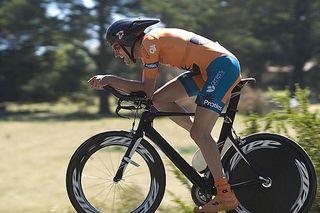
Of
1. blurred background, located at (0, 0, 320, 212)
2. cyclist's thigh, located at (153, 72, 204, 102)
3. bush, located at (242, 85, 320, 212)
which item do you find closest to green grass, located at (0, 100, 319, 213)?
bush, located at (242, 85, 320, 212)

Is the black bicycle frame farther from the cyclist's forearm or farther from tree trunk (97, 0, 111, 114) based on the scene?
tree trunk (97, 0, 111, 114)

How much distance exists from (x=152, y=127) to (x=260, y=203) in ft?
3.83

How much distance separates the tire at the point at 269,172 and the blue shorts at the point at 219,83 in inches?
20.5

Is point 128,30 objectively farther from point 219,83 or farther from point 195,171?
point 195,171

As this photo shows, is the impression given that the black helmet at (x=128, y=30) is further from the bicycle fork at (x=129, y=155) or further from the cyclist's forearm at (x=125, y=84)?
the bicycle fork at (x=129, y=155)

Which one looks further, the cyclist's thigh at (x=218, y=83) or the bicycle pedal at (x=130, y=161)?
the bicycle pedal at (x=130, y=161)

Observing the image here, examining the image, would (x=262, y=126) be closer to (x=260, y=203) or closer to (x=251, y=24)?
(x=260, y=203)

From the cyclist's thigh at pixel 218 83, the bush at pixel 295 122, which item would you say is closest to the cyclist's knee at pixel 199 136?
the cyclist's thigh at pixel 218 83

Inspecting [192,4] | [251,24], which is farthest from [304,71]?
[192,4]

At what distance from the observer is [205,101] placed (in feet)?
15.5

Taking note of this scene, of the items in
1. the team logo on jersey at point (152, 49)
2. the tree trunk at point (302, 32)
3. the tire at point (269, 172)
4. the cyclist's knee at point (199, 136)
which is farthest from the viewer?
the tree trunk at point (302, 32)

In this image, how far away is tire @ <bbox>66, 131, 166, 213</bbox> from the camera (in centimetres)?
495

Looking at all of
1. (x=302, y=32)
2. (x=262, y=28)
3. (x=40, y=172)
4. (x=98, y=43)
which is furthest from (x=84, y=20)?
(x=40, y=172)

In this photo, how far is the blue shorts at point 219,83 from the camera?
472 cm
